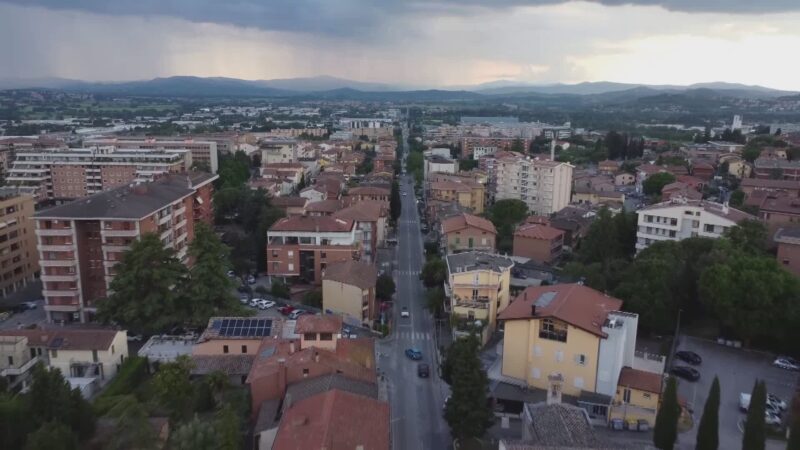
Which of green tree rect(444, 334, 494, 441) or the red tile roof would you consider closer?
the red tile roof

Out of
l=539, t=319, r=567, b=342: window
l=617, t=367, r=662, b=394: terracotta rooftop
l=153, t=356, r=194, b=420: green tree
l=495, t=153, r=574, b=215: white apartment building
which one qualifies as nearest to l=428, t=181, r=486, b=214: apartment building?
l=495, t=153, r=574, b=215: white apartment building

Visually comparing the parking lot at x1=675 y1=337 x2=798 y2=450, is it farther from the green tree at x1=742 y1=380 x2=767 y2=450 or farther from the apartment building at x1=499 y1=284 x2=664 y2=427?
the green tree at x1=742 y1=380 x2=767 y2=450

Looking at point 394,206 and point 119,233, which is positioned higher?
point 119,233

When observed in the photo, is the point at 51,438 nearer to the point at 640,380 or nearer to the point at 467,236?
the point at 640,380

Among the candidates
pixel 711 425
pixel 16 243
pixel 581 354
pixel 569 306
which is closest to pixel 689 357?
pixel 581 354

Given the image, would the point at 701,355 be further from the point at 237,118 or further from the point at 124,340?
the point at 237,118

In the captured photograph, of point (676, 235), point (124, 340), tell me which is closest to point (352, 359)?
point (124, 340)
